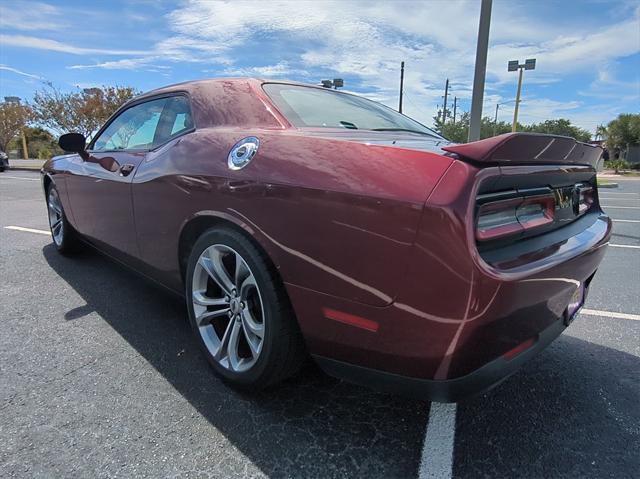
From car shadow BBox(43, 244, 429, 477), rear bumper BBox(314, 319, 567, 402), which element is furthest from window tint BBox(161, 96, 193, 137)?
rear bumper BBox(314, 319, 567, 402)

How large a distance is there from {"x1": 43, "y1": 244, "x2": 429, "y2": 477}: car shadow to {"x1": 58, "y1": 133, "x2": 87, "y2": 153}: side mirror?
5.05 ft

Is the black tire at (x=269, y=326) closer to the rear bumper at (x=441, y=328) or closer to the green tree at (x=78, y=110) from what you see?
the rear bumper at (x=441, y=328)

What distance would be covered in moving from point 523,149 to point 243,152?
45.5 inches

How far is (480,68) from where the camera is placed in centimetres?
823

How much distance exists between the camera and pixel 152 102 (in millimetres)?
3014

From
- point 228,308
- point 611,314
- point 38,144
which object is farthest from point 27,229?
point 38,144

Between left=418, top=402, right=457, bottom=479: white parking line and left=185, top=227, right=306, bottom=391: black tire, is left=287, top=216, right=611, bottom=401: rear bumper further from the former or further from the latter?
left=418, top=402, right=457, bottom=479: white parking line

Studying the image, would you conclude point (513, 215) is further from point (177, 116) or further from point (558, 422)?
point (177, 116)

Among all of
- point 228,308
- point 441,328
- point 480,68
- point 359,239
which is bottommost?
point 228,308

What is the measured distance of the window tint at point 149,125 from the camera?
8.51 feet

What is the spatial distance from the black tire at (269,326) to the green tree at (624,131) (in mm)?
56086

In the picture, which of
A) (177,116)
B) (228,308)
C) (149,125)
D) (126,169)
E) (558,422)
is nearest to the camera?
(558,422)

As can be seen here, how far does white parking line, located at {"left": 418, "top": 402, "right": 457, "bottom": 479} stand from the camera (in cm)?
162

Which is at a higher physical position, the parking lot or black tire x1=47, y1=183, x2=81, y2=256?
black tire x1=47, y1=183, x2=81, y2=256
